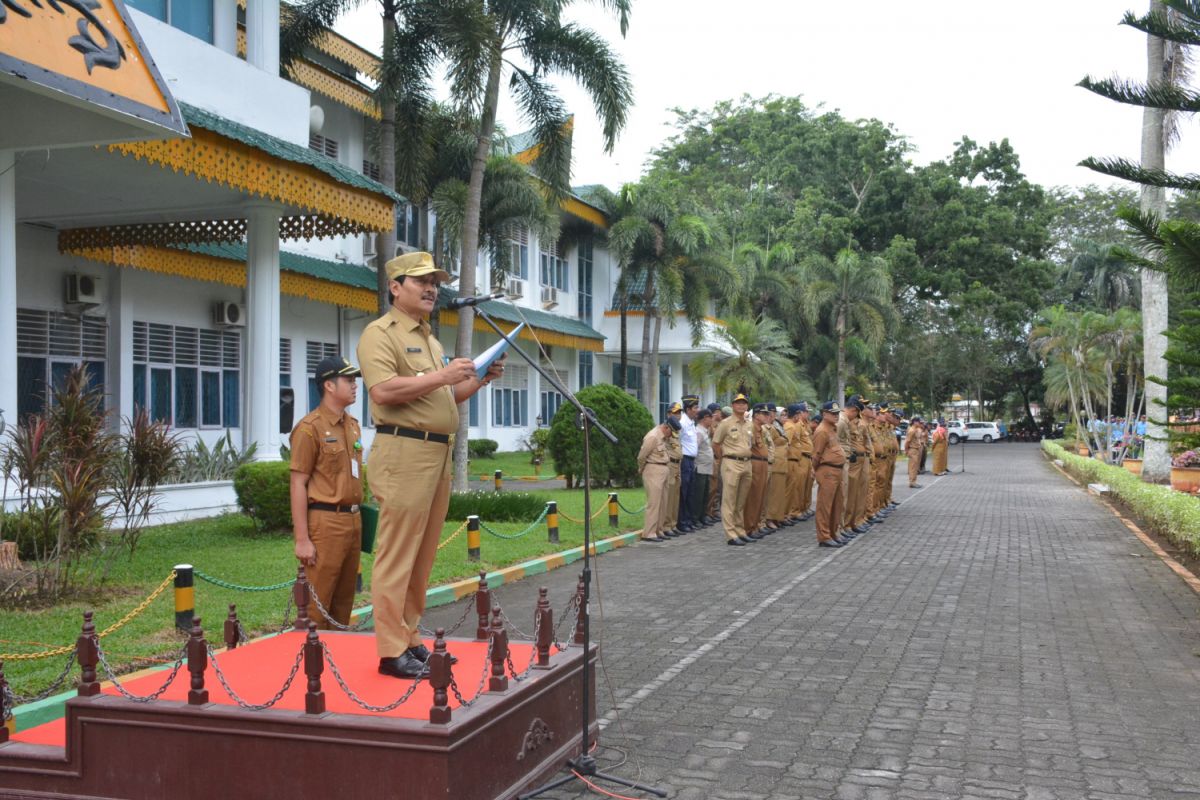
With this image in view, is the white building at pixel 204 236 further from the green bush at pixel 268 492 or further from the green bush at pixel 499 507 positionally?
the green bush at pixel 499 507

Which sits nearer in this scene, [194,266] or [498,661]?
[498,661]

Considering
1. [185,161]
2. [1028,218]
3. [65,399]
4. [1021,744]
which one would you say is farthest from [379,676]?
[1028,218]

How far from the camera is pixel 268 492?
13.1m

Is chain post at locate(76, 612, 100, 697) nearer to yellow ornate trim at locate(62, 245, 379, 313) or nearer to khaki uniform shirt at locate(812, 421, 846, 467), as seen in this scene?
khaki uniform shirt at locate(812, 421, 846, 467)

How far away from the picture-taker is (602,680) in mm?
6820

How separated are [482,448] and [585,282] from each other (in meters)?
9.86

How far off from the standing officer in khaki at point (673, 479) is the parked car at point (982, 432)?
5326 cm

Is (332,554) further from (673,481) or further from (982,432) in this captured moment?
(982,432)

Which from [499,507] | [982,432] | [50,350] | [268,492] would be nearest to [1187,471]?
[499,507]

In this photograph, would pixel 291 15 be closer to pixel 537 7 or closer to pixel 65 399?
pixel 537 7

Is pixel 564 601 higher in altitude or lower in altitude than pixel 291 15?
lower

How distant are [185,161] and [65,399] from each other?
3827mm

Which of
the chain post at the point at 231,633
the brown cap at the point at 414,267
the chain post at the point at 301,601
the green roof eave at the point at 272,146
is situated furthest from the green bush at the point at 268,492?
the brown cap at the point at 414,267

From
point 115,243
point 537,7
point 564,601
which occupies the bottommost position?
point 564,601
